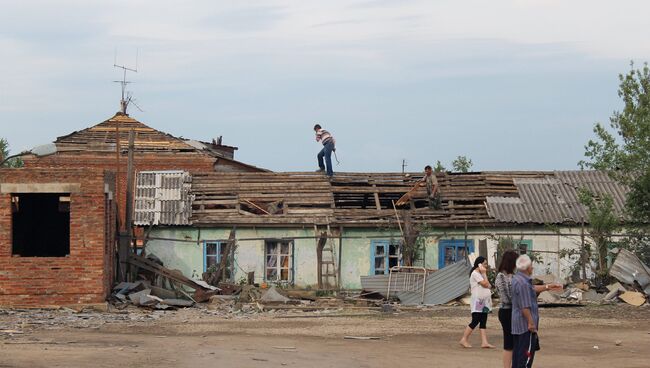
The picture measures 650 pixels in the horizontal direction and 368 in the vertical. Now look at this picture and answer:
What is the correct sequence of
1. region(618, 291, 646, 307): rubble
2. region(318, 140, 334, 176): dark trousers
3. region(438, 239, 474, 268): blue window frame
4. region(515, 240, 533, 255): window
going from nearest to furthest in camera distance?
region(618, 291, 646, 307): rubble → region(515, 240, 533, 255): window → region(438, 239, 474, 268): blue window frame → region(318, 140, 334, 176): dark trousers

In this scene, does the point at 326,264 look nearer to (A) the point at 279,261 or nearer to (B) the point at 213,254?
(A) the point at 279,261

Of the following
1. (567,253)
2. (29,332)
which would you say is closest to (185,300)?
(29,332)

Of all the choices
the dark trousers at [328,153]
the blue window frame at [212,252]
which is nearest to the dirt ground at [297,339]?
the blue window frame at [212,252]

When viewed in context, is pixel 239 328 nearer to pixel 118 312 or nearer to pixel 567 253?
pixel 118 312

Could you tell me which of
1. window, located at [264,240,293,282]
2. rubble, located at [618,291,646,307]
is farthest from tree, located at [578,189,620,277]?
window, located at [264,240,293,282]

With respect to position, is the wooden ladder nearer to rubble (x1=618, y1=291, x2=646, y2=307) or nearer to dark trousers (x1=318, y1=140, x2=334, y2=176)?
dark trousers (x1=318, y1=140, x2=334, y2=176)

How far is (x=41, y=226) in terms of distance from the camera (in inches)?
1216

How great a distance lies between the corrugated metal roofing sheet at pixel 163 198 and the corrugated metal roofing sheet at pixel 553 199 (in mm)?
9015

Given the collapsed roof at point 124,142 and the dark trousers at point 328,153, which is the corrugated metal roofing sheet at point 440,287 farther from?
the collapsed roof at point 124,142

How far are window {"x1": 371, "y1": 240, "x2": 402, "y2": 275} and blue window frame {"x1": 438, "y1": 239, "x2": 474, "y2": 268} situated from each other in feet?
4.17

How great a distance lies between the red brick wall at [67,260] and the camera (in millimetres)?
25047

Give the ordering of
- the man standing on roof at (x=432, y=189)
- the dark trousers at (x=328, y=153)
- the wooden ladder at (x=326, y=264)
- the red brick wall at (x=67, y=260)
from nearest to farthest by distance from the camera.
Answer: the red brick wall at (x=67, y=260) → the wooden ladder at (x=326, y=264) → the man standing on roof at (x=432, y=189) → the dark trousers at (x=328, y=153)

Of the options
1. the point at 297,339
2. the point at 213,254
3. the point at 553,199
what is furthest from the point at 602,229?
the point at 297,339

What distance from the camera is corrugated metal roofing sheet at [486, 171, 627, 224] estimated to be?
3264 centimetres
